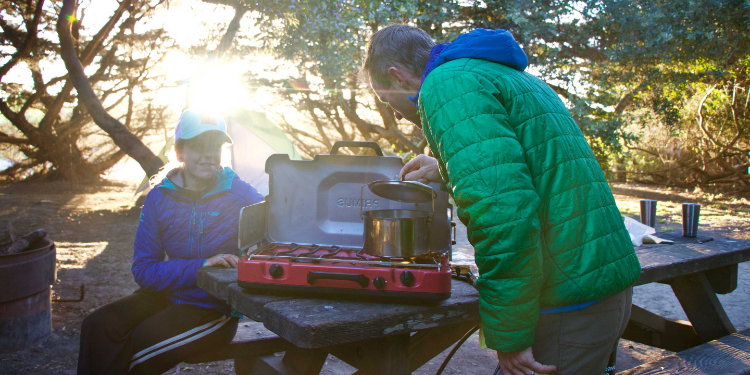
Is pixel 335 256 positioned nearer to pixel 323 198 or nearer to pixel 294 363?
pixel 323 198

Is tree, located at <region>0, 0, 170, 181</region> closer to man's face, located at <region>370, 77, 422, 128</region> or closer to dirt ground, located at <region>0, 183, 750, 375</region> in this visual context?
dirt ground, located at <region>0, 183, 750, 375</region>

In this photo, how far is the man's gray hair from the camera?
1.49 meters

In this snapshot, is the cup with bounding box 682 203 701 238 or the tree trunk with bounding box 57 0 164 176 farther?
the tree trunk with bounding box 57 0 164 176

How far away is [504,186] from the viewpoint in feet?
3.75

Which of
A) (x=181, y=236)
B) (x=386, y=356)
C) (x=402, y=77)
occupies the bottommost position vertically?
(x=386, y=356)

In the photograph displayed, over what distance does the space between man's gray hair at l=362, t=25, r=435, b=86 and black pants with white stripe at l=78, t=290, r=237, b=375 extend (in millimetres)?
1216

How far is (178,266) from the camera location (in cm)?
203

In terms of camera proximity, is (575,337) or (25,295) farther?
(25,295)

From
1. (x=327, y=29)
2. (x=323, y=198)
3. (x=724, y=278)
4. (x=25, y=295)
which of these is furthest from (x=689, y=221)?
(x=327, y=29)

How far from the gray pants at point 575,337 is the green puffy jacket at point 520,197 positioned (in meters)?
0.06

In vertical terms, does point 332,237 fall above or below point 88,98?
below

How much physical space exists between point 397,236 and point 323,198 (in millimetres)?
660

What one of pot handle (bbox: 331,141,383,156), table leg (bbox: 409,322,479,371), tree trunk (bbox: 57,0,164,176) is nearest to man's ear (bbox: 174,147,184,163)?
pot handle (bbox: 331,141,383,156)

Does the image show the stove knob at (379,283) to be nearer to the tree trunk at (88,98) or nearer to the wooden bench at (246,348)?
the wooden bench at (246,348)
